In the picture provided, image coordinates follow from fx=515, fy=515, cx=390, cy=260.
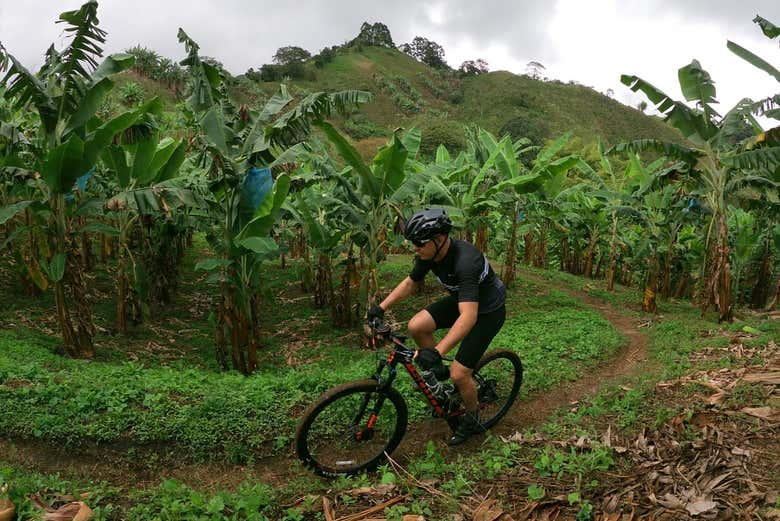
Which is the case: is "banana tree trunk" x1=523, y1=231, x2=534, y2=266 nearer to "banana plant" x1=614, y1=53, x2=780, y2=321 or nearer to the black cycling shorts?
"banana plant" x1=614, y1=53, x2=780, y2=321

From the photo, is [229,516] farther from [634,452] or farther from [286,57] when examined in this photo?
[286,57]

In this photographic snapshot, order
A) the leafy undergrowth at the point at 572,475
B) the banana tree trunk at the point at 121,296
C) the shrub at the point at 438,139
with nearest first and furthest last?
the leafy undergrowth at the point at 572,475, the banana tree trunk at the point at 121,296, the shrub at the point at 438,139

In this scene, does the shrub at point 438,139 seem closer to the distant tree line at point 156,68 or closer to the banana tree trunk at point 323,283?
the distant tree line at point 156,68

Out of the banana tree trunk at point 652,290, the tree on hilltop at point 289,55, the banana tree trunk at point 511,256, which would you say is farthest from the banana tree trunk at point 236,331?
the tree on hilltop at point 289,55

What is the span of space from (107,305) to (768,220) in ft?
48.6

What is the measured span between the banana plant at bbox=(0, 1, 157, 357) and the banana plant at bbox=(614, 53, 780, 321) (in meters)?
8.56

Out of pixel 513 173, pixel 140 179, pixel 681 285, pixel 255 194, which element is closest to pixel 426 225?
pixel 255 194

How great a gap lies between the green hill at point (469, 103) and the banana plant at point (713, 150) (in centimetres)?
4270

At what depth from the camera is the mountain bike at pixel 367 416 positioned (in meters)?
4.32

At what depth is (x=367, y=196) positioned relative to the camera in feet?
31.7

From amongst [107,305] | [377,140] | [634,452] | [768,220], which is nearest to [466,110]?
[377,140]

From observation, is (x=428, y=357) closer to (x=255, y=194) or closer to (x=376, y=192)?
(x=255, y=194)

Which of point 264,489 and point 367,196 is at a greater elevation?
point 367,196

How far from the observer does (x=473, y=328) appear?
474cm
